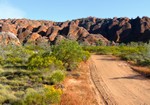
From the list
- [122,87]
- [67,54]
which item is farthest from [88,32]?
[122,87]

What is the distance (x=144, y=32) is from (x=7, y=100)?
340ft

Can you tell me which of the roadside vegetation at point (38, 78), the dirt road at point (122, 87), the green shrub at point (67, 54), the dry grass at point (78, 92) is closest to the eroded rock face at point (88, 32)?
the roadside vegetation at point (38, 78)

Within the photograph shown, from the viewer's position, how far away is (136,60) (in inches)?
1448

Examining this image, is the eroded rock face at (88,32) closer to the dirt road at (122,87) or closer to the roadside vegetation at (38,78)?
the roadside vegetation at (38,78)

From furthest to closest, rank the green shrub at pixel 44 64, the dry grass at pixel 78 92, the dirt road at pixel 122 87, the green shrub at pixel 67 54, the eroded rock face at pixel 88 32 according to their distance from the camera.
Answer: the eroded rock face at pixel 88 32 < the green shrub at pixel 67 54 < the green shrub at pixel 44 64 < the dirt road at pixel 122 87 < the dry grass at pixel 78 92

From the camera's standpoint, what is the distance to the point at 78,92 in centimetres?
1834

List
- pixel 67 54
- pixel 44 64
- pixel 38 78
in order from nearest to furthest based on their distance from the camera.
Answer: pixel 38 78
pixel 44 64
pixel 67 54

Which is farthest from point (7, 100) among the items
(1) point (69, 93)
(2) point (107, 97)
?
(2) point (107, 97)

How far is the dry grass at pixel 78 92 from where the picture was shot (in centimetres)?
1587

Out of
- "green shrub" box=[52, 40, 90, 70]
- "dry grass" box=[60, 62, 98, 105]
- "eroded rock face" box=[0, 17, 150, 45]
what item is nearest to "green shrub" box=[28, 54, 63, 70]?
"dry grass" box=[60, 62, 98, 105]

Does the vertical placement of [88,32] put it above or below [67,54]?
below

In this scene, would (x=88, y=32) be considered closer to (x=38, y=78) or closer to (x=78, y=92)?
(x=38, y=78)

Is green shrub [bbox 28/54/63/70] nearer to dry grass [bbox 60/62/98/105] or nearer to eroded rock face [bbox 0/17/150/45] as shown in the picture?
dry grass [bbox 60/62/98/105]

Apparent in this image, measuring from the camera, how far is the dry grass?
15.9 m
